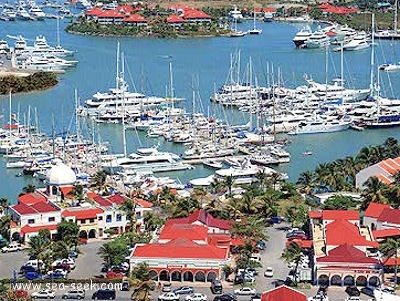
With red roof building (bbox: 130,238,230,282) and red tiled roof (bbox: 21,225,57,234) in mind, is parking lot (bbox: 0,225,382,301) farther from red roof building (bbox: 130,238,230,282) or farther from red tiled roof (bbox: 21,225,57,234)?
red tiled roof (bbox: 21,225,57,234)

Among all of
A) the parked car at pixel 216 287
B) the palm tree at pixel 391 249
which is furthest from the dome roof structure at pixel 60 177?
the palm tree at pixel 391 249

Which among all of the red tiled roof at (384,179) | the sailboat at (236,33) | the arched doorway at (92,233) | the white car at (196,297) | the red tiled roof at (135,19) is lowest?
the sailboat at (236,33)

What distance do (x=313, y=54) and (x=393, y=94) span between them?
1679cm

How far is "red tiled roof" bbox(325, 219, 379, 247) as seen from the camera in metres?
22.7

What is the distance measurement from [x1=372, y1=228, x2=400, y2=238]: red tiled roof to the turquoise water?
350 inches

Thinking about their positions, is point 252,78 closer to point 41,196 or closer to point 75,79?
point 75,79

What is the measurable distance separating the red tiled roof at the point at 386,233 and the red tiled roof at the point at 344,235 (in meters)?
0.49

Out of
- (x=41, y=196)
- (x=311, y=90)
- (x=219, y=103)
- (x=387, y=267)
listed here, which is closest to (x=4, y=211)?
(x=41, y=196)

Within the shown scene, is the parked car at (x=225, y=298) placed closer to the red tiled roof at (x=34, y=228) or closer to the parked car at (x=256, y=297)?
the parked car at (x=256, y=297)

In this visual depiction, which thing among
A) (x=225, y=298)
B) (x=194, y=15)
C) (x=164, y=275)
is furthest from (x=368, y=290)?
(x=194, y=15)

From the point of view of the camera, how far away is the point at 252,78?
5144 centimetres

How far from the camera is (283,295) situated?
19094mm

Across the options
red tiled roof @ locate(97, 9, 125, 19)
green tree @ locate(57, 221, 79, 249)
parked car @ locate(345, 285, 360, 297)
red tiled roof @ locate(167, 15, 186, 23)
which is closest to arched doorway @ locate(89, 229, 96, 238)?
green tree @ locate(57, 221, 79, 249)

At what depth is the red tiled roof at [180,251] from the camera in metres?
21.8
